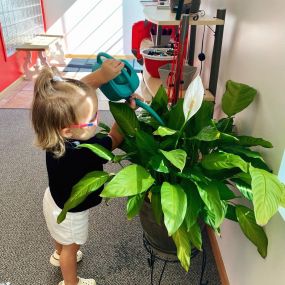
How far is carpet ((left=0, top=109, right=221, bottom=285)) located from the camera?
1428mm

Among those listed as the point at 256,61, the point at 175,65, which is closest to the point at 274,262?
the point at 256,61

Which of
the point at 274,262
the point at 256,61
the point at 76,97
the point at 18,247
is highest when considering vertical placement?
the point at 256,61

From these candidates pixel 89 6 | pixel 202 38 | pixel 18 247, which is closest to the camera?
pixel 18 247

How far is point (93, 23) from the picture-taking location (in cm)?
484

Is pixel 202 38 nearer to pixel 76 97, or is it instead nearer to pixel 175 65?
pixel 175 65

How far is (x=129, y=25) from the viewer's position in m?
4.86

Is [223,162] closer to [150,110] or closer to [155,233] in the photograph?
[150,110]

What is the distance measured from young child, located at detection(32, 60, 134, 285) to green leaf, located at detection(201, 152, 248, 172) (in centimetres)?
41

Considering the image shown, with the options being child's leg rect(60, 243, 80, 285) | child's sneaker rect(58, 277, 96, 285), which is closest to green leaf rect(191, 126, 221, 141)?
child's leg rect(60, 243, 80, 285)

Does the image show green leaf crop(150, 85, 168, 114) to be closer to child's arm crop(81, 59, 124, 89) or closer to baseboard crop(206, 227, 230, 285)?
child's arm crop(81, 59, 124, 89)

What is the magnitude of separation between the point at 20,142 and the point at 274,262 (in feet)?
7.53

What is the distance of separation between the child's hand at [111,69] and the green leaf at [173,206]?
0.44 meters

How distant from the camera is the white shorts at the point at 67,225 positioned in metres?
1.19

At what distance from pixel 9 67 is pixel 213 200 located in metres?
3.59
